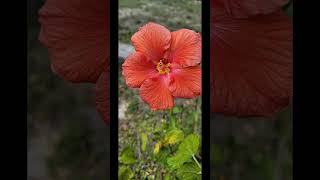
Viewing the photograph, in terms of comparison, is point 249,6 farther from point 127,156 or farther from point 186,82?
point 127,156

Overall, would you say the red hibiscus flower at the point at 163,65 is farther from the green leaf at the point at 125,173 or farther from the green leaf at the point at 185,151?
the green leaf at the point at 125,173

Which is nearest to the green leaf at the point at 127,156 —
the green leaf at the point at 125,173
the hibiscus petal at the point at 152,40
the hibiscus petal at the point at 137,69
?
the green leaf at the point at 125,173

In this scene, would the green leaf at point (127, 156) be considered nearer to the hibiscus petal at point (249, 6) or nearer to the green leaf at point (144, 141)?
the green leaf at point (144, 141)

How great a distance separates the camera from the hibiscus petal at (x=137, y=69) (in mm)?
1923

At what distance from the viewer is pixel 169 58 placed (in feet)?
6.54

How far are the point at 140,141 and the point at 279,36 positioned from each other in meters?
0.68

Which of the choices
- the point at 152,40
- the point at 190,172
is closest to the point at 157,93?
the point at 152,40

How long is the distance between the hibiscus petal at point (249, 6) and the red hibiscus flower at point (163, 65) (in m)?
0.19

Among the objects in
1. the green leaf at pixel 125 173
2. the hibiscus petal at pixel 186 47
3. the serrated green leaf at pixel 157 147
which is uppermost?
the hibiscus petal at pixel 186 47

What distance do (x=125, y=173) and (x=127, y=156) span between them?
7 centimetres

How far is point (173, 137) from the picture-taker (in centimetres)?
193

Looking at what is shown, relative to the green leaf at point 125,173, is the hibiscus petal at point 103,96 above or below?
above

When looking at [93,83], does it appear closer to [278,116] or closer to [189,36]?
[189,36]

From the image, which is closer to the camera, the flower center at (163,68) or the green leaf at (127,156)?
the green leaf at (127,156)
